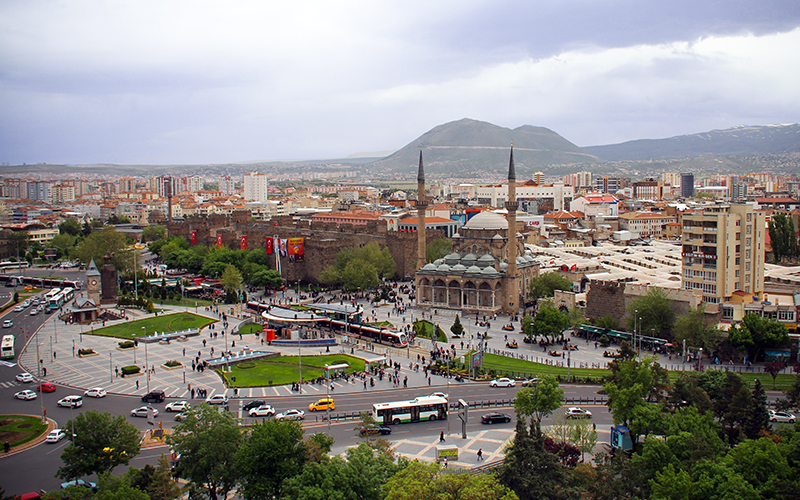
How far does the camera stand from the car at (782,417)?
25281mm

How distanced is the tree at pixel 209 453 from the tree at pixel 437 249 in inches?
1691

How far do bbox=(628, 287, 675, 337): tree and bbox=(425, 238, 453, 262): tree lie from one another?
2685 cm

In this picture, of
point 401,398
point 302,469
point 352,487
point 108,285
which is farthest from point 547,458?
point 108,285

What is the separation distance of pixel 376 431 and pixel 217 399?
8.02 m

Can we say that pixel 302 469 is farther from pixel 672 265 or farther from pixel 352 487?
pixel 672 265

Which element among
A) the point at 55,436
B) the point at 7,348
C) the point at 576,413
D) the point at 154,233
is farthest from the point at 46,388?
the point at 154,233

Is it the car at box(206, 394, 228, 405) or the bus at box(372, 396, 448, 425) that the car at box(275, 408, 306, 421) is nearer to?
the bus at box(372, 396, 448, 425)

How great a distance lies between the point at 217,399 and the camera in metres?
28.3

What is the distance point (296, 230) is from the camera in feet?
241

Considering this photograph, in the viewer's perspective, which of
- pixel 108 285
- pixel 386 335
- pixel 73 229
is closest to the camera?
pixel 386 335

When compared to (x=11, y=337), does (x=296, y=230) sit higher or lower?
higher

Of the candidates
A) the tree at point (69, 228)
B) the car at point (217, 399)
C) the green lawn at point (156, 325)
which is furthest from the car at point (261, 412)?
the tree at point (69, 228)

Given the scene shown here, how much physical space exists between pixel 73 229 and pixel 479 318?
7204cm

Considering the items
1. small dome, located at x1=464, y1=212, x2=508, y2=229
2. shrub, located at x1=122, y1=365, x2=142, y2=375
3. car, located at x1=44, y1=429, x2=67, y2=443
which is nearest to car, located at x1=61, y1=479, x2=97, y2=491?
car, located at x1=44, y1=429, x2=67, y2=443
